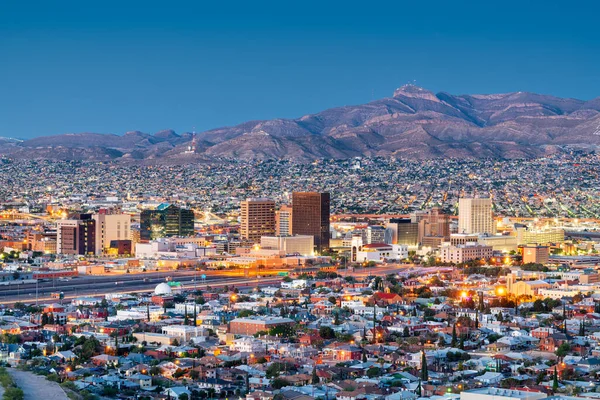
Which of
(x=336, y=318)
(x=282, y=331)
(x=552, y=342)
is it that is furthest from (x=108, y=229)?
(x=552, y=342)

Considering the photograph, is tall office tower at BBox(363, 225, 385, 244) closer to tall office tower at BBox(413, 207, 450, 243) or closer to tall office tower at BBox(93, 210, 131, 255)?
tall office tower at BBox(413, 207, 450, 243)

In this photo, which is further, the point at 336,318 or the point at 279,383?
the point at 336,318

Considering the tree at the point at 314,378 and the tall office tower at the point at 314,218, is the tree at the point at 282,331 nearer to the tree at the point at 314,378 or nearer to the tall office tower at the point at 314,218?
the tree at the point at 314,378

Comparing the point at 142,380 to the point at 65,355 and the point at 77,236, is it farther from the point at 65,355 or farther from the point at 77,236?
the point at 77,236

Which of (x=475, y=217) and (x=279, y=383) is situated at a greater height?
(x=475, y=217)

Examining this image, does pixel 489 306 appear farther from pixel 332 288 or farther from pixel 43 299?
pixel 43 299

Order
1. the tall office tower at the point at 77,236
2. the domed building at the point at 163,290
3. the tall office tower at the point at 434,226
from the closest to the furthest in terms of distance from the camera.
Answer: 1. the domed building at the point at 163,290
2. the tall office tower at the point at 77,236
3. the tall office tower at the point at 434,226

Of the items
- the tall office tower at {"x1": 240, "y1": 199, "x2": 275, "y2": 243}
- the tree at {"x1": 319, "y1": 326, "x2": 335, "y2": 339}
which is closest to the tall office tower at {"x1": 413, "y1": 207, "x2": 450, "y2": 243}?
the tall office tower at {"x1": 240, "y1": 199, "x2": 275, "y2": 243}

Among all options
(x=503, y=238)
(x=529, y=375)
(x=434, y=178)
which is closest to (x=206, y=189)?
(x=434, y=178)

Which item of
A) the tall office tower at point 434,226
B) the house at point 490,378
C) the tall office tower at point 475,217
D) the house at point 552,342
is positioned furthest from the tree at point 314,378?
the tall office tower at point 475,217
